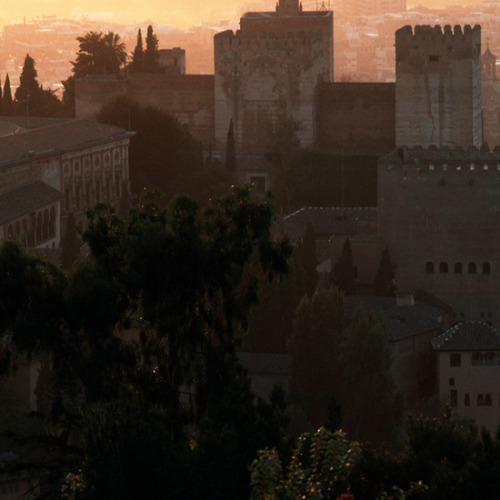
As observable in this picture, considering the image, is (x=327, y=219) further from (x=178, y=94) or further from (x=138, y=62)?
(x=138, y=62)

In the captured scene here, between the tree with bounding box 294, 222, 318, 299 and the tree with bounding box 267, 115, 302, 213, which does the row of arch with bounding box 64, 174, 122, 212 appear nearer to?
the tree with bounding box 267, 115, 302, 213

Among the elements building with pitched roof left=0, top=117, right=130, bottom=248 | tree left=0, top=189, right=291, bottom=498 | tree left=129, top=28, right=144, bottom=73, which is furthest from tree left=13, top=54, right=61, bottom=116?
tree left=0, top=189, right=291, bottom=498

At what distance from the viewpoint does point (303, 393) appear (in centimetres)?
3556

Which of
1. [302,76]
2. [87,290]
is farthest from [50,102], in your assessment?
[87,290]

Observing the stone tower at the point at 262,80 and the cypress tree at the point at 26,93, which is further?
the cypress tree at the point at 26,93

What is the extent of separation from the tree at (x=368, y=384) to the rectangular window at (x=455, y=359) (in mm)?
1901

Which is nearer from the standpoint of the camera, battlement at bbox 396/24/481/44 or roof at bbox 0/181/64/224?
roof at bbox 0/181/64/224

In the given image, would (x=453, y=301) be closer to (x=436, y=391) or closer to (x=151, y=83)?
(x=436, y=391)

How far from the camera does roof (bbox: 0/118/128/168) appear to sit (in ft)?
171

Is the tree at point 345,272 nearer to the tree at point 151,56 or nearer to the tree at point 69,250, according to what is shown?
the tree at point 69,250

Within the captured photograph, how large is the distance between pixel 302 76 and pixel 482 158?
17.9 metres

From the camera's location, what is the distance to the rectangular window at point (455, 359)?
124 feet

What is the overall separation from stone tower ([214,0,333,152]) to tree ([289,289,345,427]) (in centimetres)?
2285

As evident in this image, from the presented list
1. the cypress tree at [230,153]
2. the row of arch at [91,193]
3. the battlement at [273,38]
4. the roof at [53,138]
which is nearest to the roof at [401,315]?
the roof at [53,138]
